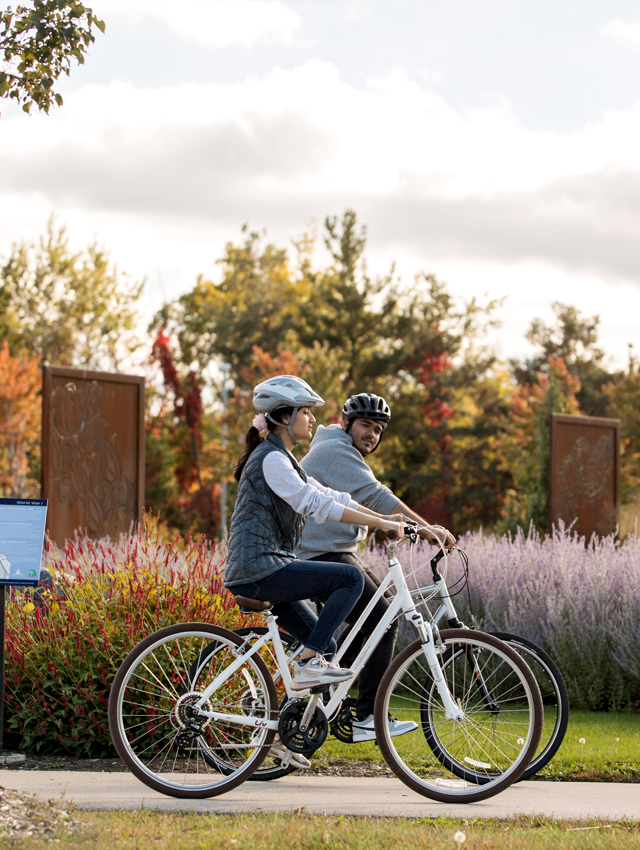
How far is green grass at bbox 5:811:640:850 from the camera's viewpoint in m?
3.60

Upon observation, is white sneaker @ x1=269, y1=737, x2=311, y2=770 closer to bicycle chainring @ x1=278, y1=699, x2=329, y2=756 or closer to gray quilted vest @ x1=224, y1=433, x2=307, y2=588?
bicycle chainring @ x1=278, y1=699, x2=329, y2=756

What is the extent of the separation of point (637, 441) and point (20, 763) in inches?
1239

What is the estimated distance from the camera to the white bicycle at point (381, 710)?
4.36 metres

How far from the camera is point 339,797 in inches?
177

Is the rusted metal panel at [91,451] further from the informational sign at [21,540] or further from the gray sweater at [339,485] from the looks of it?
the gray sweater at [339,485]

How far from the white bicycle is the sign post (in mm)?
1049

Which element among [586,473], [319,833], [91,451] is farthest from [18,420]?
[319,833]

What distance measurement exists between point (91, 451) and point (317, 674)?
7506 mm

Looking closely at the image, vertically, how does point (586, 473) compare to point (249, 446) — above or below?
below

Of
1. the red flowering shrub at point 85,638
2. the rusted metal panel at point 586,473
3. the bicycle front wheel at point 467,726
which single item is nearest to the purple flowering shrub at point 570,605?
the red flowering shrub at point 85,638

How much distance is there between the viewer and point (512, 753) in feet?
15.4

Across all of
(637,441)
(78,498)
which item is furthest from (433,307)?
(78,498)

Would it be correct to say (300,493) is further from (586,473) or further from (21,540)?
(586,473)

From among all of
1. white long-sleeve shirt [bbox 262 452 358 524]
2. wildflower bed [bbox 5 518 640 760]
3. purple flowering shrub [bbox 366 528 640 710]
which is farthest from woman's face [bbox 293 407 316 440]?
purple flowering shrub [bbox 366 528 640 710]
